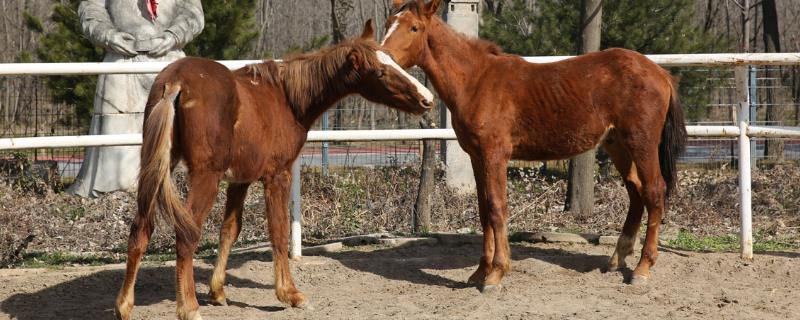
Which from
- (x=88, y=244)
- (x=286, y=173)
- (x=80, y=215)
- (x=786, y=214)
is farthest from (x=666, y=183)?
(x=80, y=215)

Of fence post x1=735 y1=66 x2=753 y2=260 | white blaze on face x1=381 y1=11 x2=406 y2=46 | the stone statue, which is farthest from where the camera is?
the stone statue

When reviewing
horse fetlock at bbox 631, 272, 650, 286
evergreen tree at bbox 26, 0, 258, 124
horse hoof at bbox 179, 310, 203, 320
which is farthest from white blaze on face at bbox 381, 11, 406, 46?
evergreen tree at bbox 26, 0, 258, 124

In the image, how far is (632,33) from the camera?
44.0 ft

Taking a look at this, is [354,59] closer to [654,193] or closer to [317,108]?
[317,108]

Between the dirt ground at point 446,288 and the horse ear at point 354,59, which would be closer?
the dirt ground at point 446,288

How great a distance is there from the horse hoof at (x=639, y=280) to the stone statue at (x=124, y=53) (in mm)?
6238

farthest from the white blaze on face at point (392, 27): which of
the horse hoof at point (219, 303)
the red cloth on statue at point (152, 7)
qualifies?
the red cloth on statue at point (152, 7)

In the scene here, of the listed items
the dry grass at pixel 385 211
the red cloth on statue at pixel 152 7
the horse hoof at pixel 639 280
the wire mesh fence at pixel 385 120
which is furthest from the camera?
the wire mesh fence at pixel 385 120

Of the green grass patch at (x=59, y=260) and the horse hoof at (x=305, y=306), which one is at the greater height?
the green grass patch at (x=59, y=260)

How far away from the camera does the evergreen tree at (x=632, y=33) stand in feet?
43.6

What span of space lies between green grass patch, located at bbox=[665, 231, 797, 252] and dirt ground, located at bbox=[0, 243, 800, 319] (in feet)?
1.13

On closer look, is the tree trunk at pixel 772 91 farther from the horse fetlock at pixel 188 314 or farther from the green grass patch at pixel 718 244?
Answer: the horse fetlock at pixel 188 314

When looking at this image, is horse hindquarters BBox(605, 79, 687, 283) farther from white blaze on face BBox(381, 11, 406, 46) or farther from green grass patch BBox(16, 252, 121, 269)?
green grass patch BBox(16, 252, 121, 269)

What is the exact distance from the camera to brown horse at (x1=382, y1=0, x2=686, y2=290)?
6.19 metres
